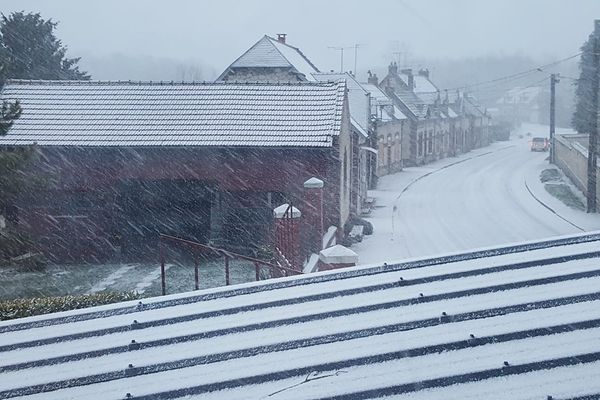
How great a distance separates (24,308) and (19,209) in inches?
397

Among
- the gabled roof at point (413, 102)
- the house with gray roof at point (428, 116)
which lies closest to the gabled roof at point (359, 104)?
the house with gray roof at point (428, 116)

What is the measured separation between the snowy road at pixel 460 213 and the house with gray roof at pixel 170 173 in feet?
12.6

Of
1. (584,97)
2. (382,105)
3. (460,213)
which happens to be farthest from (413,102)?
(460,213)

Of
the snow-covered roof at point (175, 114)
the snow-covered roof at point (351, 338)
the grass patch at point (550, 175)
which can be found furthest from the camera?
the grass patch at point (550, 175)

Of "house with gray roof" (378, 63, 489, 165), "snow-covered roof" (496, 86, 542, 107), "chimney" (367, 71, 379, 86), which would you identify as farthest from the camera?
"snow-covered roof" (496, 86, 542, 107)

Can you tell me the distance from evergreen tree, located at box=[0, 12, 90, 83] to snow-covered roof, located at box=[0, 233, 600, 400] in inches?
1109

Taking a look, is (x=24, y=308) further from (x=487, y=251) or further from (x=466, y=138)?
(x=466, y=138)

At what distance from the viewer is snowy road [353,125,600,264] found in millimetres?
23672

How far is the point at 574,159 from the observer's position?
3912 cm

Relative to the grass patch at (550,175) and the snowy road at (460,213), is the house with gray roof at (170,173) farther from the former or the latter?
the grass patch at (550,175)

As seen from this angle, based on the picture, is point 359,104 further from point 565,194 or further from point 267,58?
point 565,194

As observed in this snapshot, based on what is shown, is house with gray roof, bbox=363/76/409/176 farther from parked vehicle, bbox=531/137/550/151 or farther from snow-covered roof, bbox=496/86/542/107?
snow-covered roof, bbox=496/86/542/107

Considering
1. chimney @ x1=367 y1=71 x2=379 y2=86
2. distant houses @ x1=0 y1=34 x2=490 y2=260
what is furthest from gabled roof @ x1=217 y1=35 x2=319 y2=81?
chimney @ x1=367 y1=71 x2=379 y2=86

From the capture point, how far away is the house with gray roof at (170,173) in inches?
772
